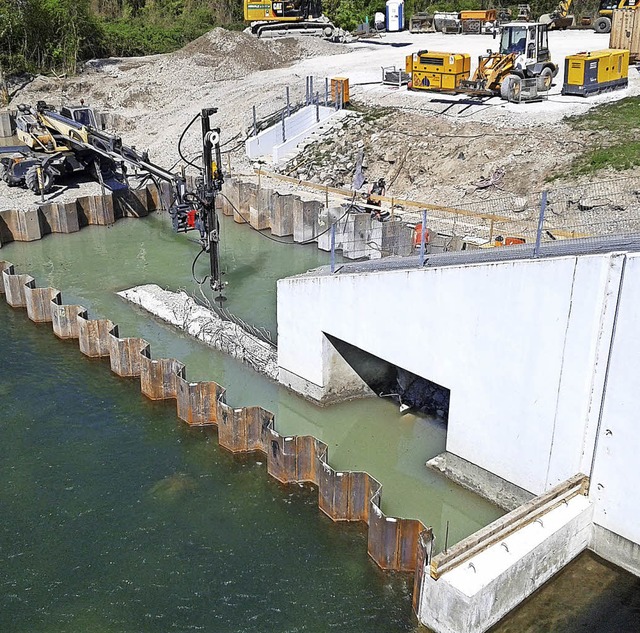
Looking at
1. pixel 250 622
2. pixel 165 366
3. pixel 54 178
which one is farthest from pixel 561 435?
pixel 54 178

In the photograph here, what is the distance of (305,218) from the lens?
28.5m

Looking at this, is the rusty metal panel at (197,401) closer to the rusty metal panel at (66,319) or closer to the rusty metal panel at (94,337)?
the rusty metal panel at (94,337)

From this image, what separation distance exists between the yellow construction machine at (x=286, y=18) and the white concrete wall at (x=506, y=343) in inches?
1548

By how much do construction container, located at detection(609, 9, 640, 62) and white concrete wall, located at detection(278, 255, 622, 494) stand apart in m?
29.5

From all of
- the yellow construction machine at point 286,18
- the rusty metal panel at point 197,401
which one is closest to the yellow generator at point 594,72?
the yellow construction machine at point 286,18

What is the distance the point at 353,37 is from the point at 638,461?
48717 mm

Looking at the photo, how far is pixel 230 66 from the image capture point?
4812 centimetres

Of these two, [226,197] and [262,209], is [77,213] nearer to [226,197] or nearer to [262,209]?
[226,197]

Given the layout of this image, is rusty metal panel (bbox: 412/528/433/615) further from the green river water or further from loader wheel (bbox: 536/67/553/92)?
loader wheel (bbox: 536/67/553/92)

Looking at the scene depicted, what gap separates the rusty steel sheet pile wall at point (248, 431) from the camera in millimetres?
13406

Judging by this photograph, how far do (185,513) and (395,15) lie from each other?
5273 cm

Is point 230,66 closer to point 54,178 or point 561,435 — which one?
point 54,178

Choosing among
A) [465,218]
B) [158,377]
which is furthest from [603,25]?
[158,377]

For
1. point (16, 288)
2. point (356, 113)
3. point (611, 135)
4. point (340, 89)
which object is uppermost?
point (340, 89)
